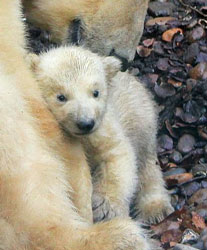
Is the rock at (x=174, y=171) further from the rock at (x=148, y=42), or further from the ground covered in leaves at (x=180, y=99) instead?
the rock at (x=148, y=42)

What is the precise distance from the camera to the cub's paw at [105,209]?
16.5 ft

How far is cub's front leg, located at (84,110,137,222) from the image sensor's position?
505 centimetres

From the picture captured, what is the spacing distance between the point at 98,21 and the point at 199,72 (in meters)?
1.47

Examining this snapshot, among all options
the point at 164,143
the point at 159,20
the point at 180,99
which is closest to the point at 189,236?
the point at 164,143

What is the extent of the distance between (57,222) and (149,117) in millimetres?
1390

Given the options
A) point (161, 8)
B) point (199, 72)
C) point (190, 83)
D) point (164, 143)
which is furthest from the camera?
point (161, 8)

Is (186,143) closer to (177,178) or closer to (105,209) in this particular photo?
(177,178)

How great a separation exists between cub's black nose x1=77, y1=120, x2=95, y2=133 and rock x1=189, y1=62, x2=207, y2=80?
214 cm

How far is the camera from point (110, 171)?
5117 millimetres

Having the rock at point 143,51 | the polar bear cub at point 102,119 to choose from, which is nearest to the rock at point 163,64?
the rock at point 143,51

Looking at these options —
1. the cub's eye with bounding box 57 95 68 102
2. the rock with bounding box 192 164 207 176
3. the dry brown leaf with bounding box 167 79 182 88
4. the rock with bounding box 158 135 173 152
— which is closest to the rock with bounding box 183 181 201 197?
the rock with bounding box 192 164 207 176

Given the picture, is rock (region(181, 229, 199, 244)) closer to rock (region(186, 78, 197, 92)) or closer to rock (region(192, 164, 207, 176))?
rock (region(192, 164, 207, 176))

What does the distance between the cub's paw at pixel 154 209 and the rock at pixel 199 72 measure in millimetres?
1214

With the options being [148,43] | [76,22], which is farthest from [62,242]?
[148,43]
